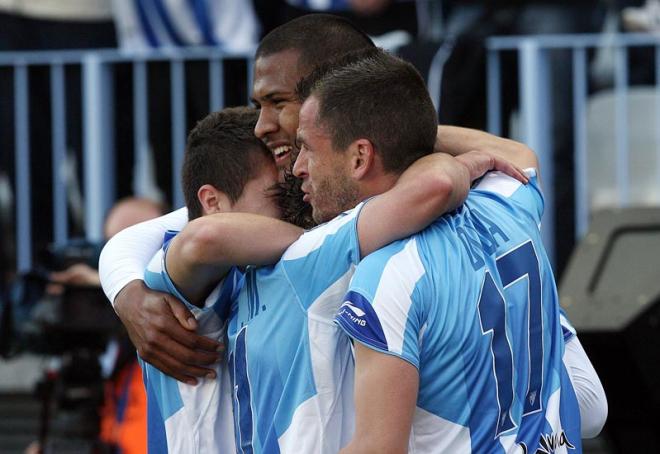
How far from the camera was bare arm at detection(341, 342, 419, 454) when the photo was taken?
225 cm

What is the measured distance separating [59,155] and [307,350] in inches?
186

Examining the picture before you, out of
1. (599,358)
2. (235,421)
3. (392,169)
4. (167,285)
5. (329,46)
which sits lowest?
(599,358)

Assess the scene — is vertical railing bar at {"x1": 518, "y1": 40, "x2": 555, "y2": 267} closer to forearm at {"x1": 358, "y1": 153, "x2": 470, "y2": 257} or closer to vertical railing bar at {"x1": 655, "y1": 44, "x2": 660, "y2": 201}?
vertical railing bar at {"x1": 655, "y1": 44, "x2": 660, "y2": 201}

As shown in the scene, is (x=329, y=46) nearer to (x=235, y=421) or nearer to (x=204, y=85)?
(x=235, y=421)

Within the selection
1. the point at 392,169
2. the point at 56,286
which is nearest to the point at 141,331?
the point at 392,169

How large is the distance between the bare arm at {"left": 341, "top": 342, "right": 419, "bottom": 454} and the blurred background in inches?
133

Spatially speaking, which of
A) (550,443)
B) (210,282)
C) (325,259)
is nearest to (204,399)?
(210,282)

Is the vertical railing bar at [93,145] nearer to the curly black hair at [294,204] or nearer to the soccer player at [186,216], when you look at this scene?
the soccer player at [186,216]

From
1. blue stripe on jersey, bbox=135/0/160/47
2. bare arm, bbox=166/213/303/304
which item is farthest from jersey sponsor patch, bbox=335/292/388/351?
blue stripe on jersey, bbox=135/0/160/47

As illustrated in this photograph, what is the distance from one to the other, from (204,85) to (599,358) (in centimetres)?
299

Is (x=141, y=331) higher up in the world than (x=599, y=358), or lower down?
higher up

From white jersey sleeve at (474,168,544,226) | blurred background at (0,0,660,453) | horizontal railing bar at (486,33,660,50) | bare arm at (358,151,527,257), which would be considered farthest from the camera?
horizontal railing bar at (486,33,660,50)

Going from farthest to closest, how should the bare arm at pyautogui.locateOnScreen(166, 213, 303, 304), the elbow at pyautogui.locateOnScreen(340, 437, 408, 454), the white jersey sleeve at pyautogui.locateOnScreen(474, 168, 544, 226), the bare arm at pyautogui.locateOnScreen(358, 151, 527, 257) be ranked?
the white jersey sleeve at pyautogui.locateOnScreen(474, 168, 544, 226), the bare arm at pyautogui.locateOnScreen(166, 213, 303, 304), the bare arm at pyautogui.locateOnScreen(358, 151, 527, 257), the elbow at pyautogui.locateOnScreen(340, 437, 408, 454)

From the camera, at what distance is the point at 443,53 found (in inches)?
236
